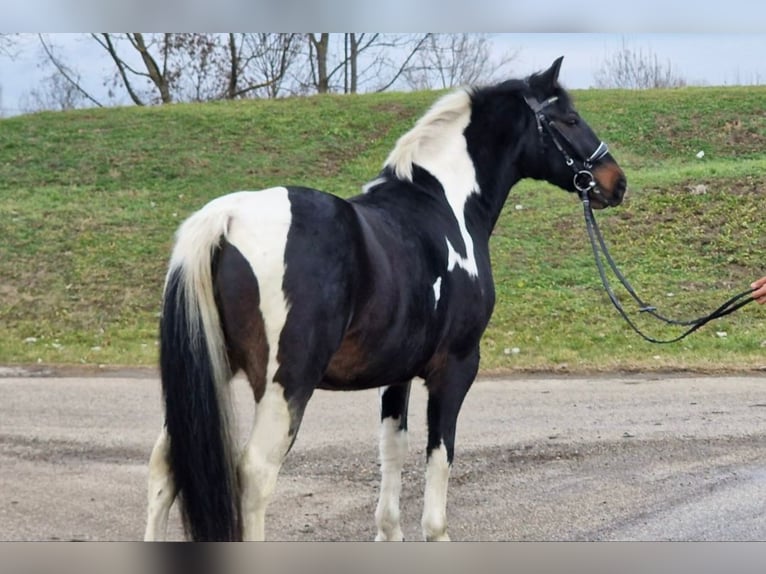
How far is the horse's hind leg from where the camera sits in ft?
15.1

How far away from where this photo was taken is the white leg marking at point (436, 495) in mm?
4348

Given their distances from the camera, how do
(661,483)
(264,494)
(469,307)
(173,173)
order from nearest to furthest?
(264,494), (469,307), (661,483), (173,173)

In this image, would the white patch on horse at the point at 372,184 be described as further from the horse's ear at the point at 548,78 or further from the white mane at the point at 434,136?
the horse's ear at the point at 548,78

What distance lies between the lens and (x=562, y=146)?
4930 millimetres

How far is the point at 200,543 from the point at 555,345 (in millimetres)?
6666

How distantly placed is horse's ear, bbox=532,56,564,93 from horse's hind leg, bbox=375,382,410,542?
1.57 meters

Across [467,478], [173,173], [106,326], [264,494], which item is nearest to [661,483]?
[467,478]

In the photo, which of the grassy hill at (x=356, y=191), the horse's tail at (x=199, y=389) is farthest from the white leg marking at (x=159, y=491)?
the grassy hill at (x=356, y=191)

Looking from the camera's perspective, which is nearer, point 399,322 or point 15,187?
point 399,322

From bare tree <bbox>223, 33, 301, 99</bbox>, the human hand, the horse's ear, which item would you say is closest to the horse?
the horse's ear

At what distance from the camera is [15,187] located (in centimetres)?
1354

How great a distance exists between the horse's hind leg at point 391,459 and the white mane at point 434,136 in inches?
40.0

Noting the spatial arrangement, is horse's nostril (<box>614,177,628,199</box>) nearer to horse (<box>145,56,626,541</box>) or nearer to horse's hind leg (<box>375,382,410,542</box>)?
horse (<box>145,56,626,541</box>)

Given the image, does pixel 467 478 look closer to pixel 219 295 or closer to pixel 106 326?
pixel 219 295
